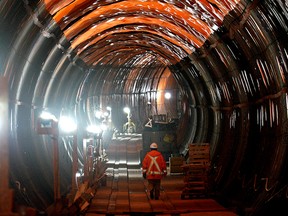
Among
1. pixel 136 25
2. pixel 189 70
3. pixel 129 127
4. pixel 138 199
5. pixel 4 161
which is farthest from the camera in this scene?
pixel 129 127

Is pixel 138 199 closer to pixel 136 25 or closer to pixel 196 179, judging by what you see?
pixel 196 179

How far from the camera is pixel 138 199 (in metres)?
17.5

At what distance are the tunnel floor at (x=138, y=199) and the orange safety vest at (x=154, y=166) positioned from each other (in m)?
0.68

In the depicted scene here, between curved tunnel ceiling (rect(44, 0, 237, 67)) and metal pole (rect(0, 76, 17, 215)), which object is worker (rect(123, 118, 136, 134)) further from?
metal pole (rect(0, 76, 17, 215))

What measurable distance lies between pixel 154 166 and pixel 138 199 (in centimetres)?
124

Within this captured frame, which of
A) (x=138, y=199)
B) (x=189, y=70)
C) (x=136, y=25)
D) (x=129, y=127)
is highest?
(x=136, y=25)

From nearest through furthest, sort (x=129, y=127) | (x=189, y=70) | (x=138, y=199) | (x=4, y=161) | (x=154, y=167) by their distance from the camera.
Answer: (x=4, y=161) < (x=154, y=167) < (x=138, y=199) < (x=189, y=70) < (x=129, y=127)

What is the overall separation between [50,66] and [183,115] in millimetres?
14994

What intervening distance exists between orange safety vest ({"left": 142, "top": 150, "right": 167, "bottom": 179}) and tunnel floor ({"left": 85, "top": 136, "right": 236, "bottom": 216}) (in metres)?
0.68

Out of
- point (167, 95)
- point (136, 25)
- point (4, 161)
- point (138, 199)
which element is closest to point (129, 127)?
point (167, 95)

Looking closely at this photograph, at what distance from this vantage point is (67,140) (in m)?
21.9

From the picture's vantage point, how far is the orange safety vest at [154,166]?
16812mm

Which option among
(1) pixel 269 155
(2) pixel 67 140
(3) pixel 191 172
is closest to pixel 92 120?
(2) pixel 67 140

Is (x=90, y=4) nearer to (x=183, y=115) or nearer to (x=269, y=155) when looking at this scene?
(x=269, y=155)
